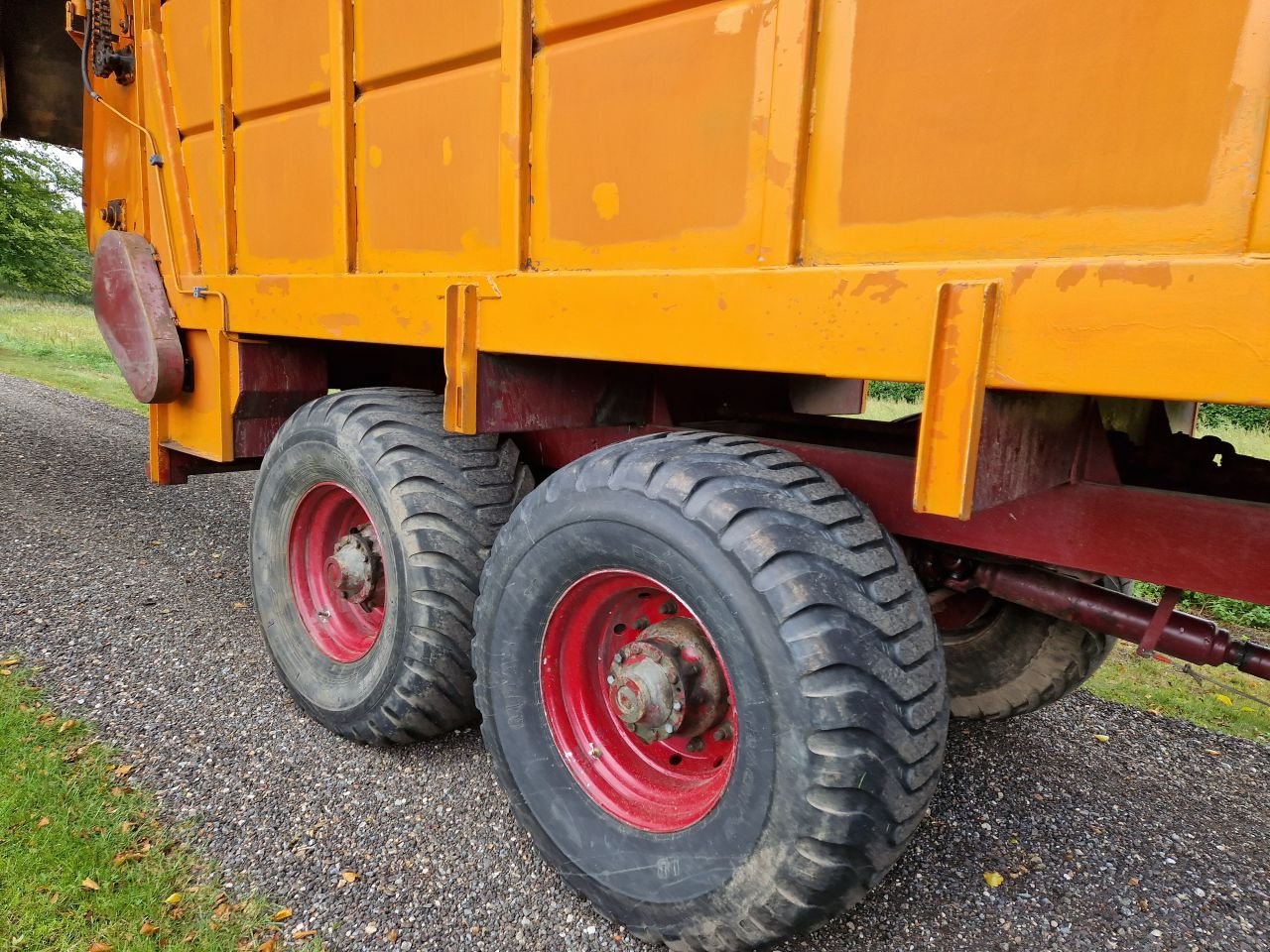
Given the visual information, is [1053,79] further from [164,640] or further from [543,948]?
[164,640]

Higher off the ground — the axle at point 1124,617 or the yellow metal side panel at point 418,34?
the yellow metal side panel at point 418,34

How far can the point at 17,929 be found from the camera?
227 centimetres

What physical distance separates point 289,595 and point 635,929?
1.99 metres

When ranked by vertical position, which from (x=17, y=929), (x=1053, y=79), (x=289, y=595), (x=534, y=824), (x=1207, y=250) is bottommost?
(x=17, y=929)

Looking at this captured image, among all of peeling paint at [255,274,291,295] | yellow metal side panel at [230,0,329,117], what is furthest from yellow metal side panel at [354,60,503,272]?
peeling paint at [255,274,291,295]

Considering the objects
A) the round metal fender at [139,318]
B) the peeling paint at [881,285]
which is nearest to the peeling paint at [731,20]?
the peeling paint at [881,285]

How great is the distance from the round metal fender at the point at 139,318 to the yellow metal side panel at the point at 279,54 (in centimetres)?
101

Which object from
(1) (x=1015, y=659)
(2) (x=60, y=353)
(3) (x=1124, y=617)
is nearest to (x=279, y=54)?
(3) (x=1124, y=617)

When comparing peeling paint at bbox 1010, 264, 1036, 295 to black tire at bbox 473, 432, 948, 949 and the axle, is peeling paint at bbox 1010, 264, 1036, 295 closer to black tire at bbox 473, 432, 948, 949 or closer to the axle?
black tire at bbox 473, 432, 948, 949

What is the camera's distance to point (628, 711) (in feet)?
7.55

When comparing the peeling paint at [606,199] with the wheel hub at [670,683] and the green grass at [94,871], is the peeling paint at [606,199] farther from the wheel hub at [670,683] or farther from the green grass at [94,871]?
the green grass at [94,871]

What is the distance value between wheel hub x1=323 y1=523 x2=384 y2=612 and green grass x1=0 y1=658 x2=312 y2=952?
2.97 feet

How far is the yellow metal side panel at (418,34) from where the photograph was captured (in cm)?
250

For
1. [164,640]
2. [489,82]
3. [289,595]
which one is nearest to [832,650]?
[489,82]
